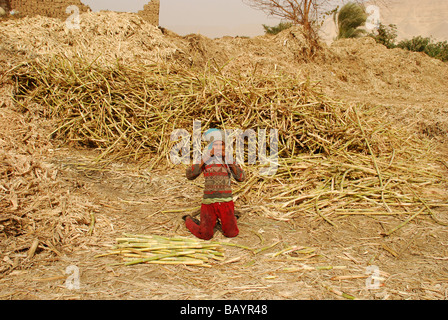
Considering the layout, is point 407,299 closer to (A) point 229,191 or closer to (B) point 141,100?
(A) point 229,191

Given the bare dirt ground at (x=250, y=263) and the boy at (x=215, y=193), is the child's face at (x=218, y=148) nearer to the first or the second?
the boy at (x=215, y=193)

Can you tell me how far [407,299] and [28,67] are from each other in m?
5.45

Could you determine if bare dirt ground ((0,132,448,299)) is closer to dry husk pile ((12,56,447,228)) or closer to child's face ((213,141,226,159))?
dry husk pile ((12,56,447,228))

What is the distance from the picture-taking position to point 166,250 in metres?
2.43

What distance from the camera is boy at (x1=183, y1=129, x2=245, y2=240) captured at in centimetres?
266

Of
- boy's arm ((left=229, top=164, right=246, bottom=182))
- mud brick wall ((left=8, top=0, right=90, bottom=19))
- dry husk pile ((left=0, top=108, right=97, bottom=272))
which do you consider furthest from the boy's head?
mud brick wall ((left=8, top=0, right=90, bottom=19))

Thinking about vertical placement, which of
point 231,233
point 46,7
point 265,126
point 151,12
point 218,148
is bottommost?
point 231,233

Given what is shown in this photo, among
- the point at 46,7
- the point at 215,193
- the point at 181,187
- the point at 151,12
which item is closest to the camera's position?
the point at 215,193

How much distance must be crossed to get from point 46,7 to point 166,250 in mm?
9892

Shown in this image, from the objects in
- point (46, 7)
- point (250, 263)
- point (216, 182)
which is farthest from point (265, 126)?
point (46, 7)

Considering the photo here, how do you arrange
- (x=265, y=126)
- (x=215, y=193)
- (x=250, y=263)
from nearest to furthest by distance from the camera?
(x=250, y=263) → (x=215, y=193) → (x=265, y=126)

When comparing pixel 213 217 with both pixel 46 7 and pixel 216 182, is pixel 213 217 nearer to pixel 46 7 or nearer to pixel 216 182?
pixel 216 182

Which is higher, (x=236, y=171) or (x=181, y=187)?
(x=236, y=171)

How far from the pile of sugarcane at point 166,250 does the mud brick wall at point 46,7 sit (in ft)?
29.8
